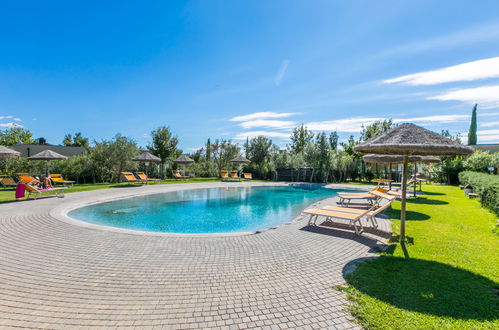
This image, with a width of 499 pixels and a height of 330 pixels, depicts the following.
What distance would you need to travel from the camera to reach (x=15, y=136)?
1352 inches

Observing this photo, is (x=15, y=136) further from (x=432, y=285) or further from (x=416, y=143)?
(x=432, y=285)

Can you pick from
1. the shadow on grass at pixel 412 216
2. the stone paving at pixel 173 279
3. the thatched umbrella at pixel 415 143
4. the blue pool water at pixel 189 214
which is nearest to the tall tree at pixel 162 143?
the blue pool water at pixel 189 214

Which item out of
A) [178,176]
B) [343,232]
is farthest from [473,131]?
[343,232]

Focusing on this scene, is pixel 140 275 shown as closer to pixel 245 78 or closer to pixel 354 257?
pixel 354 257

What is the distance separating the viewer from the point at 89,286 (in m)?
3.33

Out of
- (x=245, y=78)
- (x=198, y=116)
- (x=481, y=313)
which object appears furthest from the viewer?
(x=198, y=116)

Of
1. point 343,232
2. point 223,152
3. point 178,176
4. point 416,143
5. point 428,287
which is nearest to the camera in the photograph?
point 428,287

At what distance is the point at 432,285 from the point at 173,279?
3790 mm

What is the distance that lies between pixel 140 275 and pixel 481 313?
4.50 metres

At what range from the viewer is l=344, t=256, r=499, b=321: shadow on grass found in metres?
2.86

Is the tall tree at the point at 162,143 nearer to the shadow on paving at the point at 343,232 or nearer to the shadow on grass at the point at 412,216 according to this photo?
the shadow on paving at the point at 343,232

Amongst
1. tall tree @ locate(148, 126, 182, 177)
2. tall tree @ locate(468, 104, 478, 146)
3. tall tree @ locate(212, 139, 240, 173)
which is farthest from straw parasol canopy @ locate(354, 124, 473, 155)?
tall tree @ locate(468, 104, 478, 146)

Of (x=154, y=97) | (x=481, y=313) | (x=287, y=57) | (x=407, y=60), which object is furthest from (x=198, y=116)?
(x=481, y=313)

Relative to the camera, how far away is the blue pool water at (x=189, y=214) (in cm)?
858
